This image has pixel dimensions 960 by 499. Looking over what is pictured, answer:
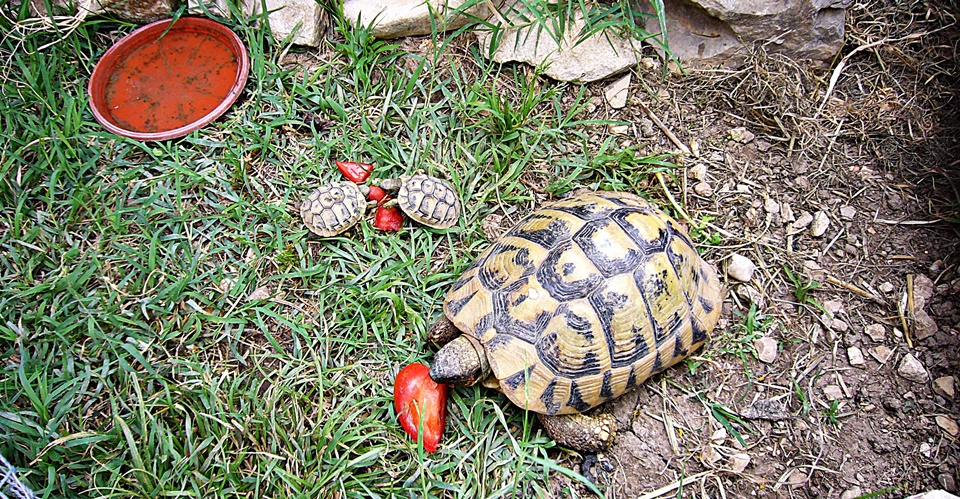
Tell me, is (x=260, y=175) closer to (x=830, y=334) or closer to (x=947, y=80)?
(x=830, y=334)

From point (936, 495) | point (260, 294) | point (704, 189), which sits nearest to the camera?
point (936, 495)

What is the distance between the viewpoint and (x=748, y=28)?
326cm

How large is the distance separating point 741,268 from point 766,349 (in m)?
0.40

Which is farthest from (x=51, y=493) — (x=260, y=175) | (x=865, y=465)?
(x=865, y=465)

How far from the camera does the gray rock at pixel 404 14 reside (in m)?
3.38

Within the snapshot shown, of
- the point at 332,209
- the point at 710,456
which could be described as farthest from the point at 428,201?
the point at 710,456

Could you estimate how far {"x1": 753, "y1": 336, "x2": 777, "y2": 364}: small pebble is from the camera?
113 inches

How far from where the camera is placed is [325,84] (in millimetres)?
3387

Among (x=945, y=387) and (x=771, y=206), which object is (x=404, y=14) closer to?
(x=771, y=206)

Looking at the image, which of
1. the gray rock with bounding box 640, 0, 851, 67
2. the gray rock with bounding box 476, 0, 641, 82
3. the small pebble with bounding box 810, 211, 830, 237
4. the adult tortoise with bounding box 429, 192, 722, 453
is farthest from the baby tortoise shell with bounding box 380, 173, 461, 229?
the small pebble with bounding box 810, 211, 830, 237

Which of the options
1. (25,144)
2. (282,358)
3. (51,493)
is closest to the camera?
(51,493)

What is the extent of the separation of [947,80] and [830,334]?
156 cm

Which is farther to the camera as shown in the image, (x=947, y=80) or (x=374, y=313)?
(x=947, y=80)

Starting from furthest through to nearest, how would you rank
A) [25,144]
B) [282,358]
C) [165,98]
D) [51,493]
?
1. [165,98]
2. [25,144]
3. [282,358]
4. [51,493]
